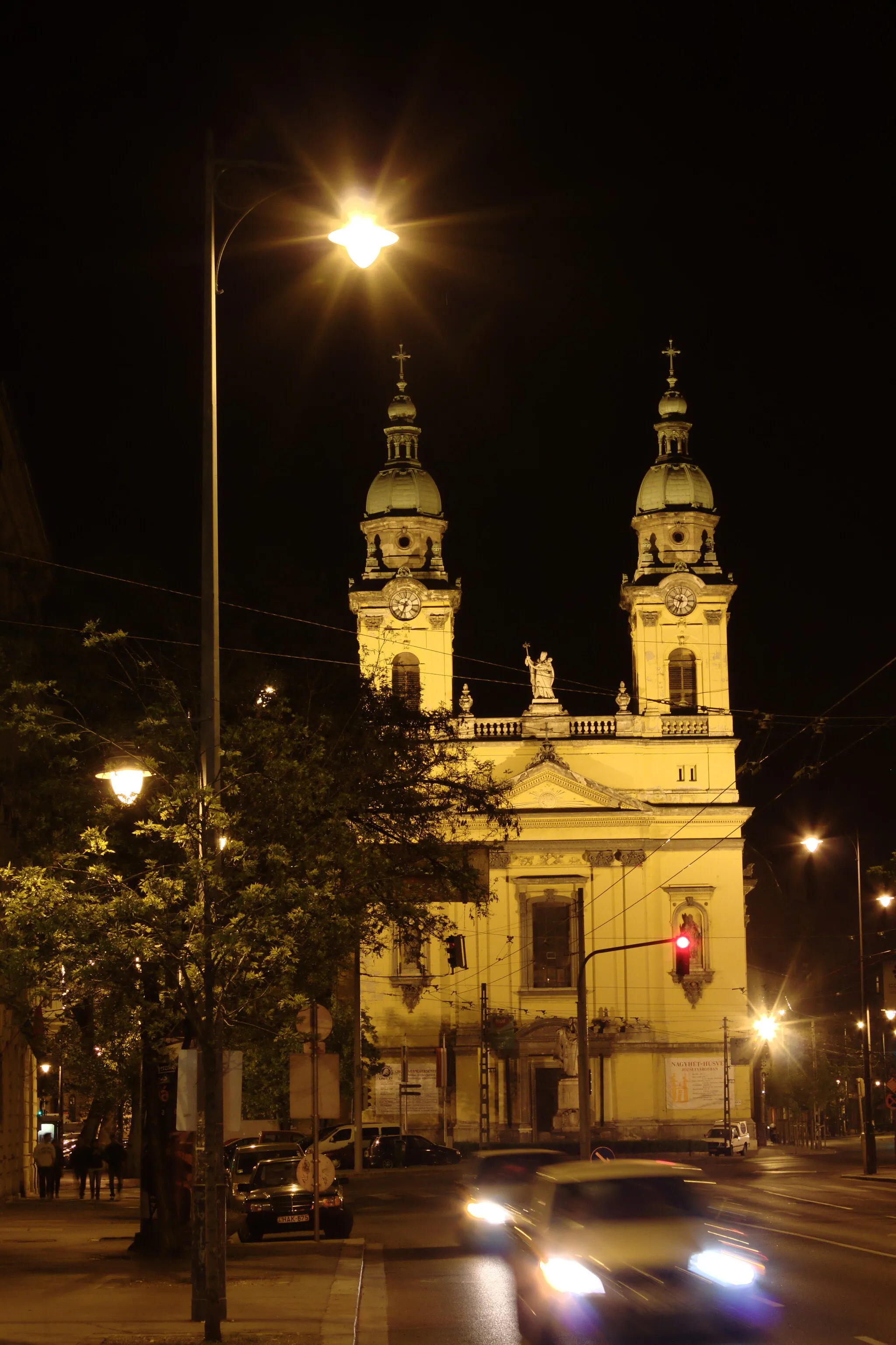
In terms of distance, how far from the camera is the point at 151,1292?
18.6 metres

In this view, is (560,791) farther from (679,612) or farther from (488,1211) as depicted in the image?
(488,1211)

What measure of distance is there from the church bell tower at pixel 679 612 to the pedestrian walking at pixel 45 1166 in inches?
1367

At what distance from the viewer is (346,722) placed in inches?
1104

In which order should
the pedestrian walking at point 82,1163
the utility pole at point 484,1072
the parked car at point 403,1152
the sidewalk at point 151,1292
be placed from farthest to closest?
the utility pole at point 484,1072, the parked car at point 403,1152, the pedestrian walking at point 82,1163, the sidewalk at point 151,1292

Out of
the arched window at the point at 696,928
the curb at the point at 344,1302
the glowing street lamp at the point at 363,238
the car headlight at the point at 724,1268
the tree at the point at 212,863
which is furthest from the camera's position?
the arched window at the point at 696,928

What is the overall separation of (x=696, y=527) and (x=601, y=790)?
11.5m

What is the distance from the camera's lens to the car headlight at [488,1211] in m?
23.5

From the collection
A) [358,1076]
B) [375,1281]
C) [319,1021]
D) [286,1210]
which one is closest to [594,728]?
[358,1076]

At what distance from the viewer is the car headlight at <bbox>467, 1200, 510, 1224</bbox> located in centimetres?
2345

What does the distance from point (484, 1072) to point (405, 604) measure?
18.4m

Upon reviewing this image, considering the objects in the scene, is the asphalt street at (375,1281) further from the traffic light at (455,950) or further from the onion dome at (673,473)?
the onion dome at (673,473)

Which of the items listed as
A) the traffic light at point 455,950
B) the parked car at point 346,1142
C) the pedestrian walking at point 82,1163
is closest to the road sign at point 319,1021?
the traffic light at point 455,950

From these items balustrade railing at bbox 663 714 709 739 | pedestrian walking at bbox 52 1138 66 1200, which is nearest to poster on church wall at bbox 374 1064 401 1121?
A: balustrade railing at bbox 663 714 709 739

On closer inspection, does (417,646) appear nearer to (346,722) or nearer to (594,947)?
(594,947)
